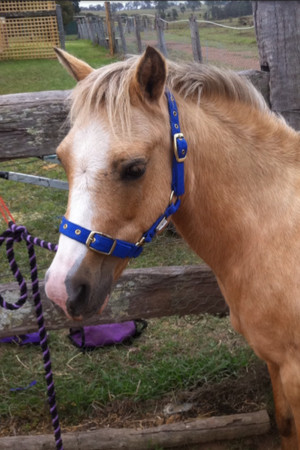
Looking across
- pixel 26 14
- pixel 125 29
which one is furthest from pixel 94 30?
pixel 125 29

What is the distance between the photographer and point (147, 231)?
1.71 m

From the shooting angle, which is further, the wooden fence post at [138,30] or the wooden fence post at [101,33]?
the wooden fence post at [101,33]

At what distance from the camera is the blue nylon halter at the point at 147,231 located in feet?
4.95

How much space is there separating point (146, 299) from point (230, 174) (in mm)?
1032

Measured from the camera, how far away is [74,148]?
1.56 metres

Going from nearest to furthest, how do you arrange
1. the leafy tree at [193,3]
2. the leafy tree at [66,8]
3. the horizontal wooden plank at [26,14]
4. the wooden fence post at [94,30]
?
the leafy tree at [193,3]
the leafy tree at [66,8]
the horizontal wooden plank at [26,14]
the wooden fence post at [94,30]

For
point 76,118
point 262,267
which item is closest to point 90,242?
point 76,118

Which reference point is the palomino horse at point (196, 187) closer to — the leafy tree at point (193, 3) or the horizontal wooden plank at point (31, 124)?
the horizontal wooden plank at point (31, 124)

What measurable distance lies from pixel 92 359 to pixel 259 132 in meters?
2.01

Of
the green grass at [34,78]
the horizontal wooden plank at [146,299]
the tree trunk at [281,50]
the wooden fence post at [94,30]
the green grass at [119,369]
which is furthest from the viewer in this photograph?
the wooden fence post at [94,30]

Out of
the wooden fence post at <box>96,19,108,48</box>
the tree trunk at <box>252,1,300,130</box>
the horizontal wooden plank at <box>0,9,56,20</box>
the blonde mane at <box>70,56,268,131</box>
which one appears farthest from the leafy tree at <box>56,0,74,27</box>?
the blonde mane at <box>70,56,268,131</box>

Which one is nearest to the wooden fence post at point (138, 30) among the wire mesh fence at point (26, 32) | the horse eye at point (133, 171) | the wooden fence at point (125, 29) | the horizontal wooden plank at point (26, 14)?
the wooden fence at point (125, 29)

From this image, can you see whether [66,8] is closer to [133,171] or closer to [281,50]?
[281,50]

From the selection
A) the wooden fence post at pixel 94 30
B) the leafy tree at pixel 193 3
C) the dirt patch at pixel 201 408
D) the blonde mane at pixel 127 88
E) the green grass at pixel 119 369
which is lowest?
the dirt patch at pixel 201 408
